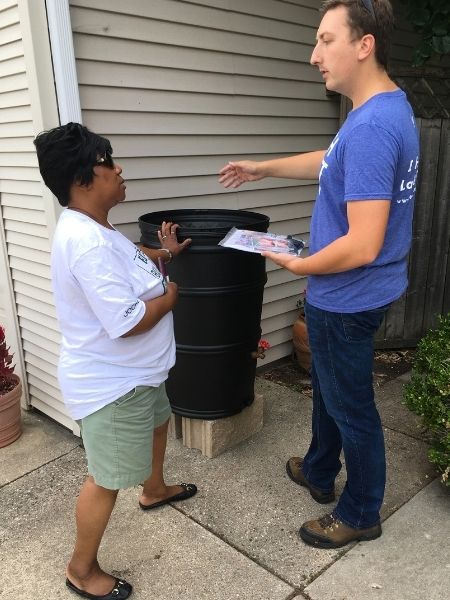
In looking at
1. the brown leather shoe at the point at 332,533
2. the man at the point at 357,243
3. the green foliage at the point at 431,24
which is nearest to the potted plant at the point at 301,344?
the man at the point at 357,243

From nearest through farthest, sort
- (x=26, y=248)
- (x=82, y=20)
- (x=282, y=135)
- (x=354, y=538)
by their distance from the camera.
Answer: (x=354, y=538) < (x=82, y=20) < (x=26, y=248) < (x=282, y=135)

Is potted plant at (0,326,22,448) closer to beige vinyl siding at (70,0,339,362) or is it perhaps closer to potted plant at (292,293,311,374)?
beige vinyl siding at (70,0,339,362)

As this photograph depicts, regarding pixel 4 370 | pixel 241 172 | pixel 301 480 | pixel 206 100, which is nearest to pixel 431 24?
pixel 206 100

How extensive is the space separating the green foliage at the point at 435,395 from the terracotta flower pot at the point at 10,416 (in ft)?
7.21

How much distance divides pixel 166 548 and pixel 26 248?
1.82 meters

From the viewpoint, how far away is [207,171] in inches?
134

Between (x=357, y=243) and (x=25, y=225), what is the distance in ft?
6.74

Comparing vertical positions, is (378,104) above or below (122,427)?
above

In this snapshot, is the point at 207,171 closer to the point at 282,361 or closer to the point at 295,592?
the point at 282,361

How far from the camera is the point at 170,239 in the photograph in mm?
2473

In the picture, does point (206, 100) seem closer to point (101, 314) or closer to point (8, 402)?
point (101, 314)

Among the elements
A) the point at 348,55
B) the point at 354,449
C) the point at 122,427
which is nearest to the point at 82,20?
the point at 348,55

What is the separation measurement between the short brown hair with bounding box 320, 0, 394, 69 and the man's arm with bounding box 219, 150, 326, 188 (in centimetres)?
70

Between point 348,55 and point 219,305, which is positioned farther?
point 219,305
